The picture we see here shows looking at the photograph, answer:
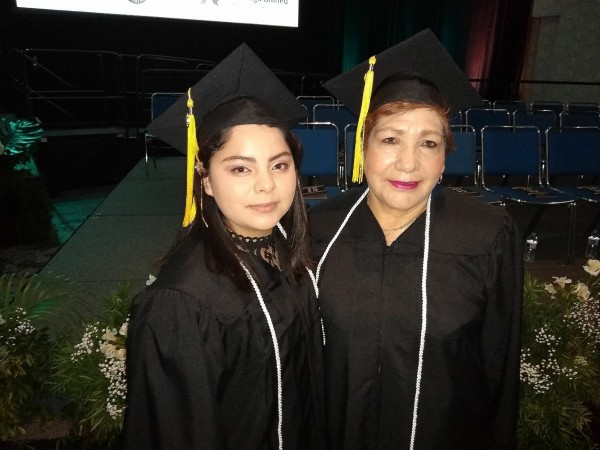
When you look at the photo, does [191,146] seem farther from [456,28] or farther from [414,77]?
[456,28]

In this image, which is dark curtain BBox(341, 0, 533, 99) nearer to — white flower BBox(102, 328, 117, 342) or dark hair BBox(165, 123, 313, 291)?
white flower BBox(102, 328, 117, 342)

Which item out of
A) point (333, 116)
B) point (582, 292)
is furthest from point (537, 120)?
point (582, 292)

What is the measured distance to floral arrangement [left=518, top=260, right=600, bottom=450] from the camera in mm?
2160

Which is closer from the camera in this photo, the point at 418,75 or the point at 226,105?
the point at 226,105

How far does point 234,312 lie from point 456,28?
1412 centimetres

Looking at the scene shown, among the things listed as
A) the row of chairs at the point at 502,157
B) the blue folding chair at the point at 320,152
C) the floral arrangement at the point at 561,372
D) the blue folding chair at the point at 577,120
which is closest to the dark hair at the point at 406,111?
the floral arrangement at the point at 561,372

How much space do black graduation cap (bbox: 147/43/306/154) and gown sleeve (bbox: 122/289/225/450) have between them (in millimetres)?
521

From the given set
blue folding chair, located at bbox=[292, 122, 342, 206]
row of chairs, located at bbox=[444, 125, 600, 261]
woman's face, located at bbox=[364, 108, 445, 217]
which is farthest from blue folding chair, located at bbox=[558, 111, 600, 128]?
woman's face, located at bbox=[364, 108, 445, 217]

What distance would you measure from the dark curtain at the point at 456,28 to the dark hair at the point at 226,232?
11981 millimetres

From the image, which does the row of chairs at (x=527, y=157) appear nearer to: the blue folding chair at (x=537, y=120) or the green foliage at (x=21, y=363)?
the blue folding chair at (x=537, y=120)

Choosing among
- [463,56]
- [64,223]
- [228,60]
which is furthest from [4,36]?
[463,56]

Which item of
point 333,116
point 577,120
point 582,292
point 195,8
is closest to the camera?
point 582,292

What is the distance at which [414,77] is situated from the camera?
1.48 m

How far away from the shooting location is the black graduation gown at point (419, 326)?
1.38 meters
